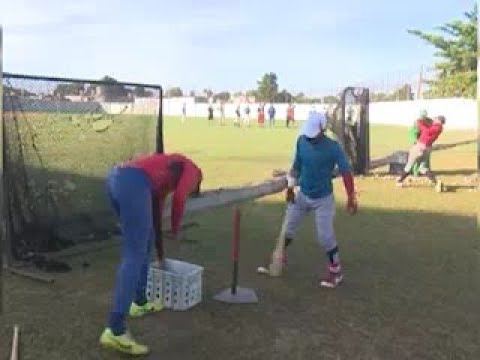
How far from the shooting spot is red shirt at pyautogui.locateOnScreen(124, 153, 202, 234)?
5109mm

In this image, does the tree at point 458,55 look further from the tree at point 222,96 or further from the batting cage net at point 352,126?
the tree at point 222,96

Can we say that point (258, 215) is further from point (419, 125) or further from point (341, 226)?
point (419, 125)

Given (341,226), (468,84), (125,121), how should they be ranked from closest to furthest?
1. (125,121)
2. (341,226)
3. (468,84)

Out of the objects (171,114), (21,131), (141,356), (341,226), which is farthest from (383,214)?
(171,114)

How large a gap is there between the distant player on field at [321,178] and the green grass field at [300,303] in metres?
0.50

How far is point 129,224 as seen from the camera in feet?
16.4

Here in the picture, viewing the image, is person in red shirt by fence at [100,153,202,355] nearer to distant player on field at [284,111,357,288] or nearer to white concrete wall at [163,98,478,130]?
distant player on field at [284,111,357,288]

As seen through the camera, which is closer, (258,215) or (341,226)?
(341,226)

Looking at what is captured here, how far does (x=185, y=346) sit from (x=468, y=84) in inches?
1301

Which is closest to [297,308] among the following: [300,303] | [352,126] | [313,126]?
[300,303]

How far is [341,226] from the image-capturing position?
1018cm

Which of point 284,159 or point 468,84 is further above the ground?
point 468,84

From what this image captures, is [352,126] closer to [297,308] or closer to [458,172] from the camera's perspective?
[458,172]

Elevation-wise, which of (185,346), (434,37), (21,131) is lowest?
(185,346)
